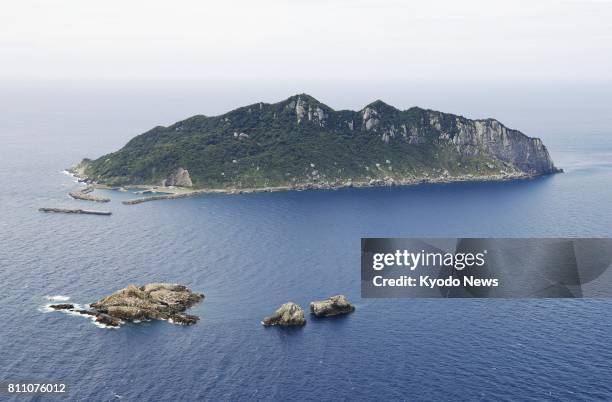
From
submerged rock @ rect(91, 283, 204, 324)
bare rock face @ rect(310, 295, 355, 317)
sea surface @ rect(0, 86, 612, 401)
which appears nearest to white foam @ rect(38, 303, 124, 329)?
sea surface @ rect(0, 86, 612, 401)

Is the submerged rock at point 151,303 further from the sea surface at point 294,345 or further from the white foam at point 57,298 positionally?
the white foam at point 57,298

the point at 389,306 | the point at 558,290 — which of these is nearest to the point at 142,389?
the point at 389,306

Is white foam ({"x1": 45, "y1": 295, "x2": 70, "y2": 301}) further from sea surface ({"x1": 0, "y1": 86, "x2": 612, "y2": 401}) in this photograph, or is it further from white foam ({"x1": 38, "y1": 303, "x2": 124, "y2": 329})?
white foam ({"x1": 38, "y1": 303, "x2": 124, "y2": 329})

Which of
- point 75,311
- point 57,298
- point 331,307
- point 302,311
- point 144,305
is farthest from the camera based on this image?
point 57,298

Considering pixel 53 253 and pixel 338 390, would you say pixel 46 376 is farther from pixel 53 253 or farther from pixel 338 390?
pixel 53 253

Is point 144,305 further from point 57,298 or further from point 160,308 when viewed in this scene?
point 57,298

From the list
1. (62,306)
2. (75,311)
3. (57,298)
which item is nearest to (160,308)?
(75,311)

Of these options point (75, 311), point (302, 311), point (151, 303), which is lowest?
point (75, 311)
